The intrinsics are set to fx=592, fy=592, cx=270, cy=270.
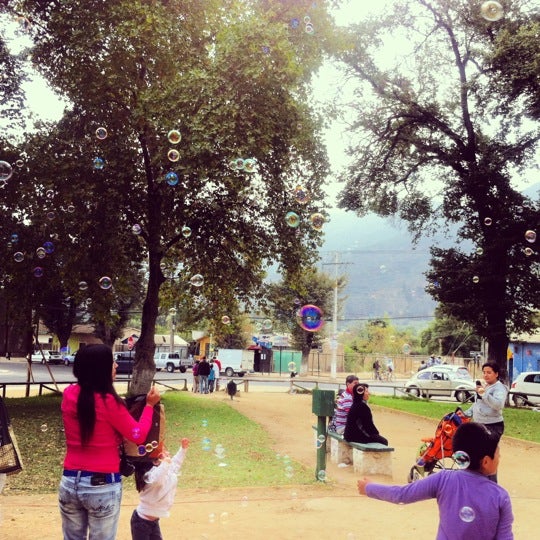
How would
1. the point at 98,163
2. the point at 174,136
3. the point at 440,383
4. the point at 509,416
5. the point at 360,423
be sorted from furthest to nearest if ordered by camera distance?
the point at 440,383, the point at 509,416, the point at 98,163, the point at 174,136, the point at 360,423

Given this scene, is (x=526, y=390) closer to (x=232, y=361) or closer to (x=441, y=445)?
(x=441, y=445)

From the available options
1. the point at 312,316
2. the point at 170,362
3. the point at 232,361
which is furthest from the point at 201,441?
the point at 170,362

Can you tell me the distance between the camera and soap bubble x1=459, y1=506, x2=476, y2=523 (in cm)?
315

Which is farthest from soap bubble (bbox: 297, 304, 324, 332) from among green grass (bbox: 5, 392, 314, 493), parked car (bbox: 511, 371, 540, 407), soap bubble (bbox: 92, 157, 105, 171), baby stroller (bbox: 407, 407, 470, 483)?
baby stroller (bbox: 407, 407, 470, 483)

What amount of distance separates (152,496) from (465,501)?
2304 mm

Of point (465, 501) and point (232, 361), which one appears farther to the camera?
point (232, 361)

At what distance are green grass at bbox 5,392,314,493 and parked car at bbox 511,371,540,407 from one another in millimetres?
14465

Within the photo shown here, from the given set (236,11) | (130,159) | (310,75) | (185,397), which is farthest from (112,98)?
(185,397)

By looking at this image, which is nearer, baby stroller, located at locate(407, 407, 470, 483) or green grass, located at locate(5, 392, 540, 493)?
baby stroller, located at locate(407, 407, 470, 483)

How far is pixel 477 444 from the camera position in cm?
321

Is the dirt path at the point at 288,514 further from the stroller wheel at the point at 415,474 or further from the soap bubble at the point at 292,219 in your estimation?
the soap bubble at the point at 292,219

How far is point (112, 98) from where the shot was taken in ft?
52.6

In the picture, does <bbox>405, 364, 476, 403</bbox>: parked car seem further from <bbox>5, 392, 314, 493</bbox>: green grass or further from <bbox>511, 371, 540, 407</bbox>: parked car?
<bbox>5, 392, 314, 493</bbox>: green grass

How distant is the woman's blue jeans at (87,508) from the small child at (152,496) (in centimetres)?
67
